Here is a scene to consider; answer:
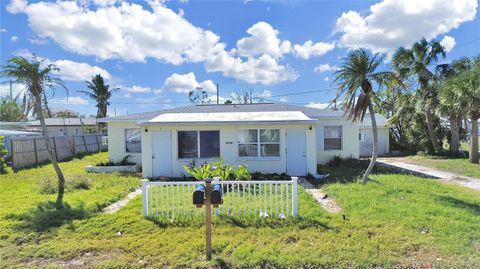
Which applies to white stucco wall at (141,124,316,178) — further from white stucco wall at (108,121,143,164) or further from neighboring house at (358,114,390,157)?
neighboring house at (358,114,390,157)

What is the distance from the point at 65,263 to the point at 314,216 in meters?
4.85

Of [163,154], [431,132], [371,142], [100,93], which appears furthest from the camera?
[100,93]

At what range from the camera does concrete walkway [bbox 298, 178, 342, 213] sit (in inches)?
294

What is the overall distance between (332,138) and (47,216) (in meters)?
13.6

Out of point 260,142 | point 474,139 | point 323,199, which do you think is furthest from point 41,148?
point 474,139

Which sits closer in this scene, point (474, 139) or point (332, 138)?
point (474, 139)

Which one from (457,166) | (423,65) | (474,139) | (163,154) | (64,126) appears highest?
(423,65)

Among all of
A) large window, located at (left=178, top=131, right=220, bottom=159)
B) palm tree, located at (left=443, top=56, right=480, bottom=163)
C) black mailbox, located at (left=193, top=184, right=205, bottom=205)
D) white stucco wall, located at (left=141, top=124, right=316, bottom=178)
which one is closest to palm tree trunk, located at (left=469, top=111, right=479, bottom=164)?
palm tree, located at (left=443, top=56, right=480, bottom=163)

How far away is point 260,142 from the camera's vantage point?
12.5 metres

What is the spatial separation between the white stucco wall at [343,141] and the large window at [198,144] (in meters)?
6.34

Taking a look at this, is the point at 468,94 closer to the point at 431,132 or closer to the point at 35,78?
the point at 431,132

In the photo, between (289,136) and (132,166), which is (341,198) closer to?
(289,136)

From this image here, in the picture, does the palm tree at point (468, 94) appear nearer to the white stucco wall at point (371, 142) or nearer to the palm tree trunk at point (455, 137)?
the palm tree trunk at point (455, 137)

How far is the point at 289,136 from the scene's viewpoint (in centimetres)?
1227
